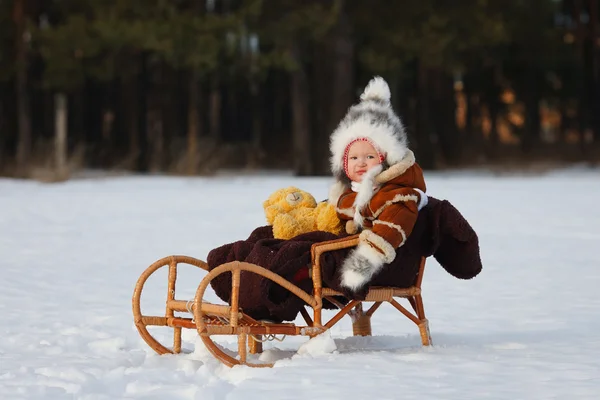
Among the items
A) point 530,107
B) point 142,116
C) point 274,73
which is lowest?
point 142,116

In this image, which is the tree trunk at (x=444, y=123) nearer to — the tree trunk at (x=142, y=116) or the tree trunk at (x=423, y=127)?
the tree trunk at (x=423, y=127)

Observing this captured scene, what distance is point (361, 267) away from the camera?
503 centimetres

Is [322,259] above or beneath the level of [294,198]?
beneath

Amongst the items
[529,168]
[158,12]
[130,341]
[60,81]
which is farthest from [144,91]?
[130,341]

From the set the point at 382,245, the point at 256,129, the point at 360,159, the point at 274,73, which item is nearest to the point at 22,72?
the point at 256,129

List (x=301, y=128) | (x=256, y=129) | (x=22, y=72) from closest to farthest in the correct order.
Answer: (x=301, y=128)
(x=22, y=72)
(x=256, y=129)

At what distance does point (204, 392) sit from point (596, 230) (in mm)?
7821

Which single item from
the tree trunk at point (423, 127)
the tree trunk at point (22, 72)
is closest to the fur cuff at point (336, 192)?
the tree trunk at point (423, 127)

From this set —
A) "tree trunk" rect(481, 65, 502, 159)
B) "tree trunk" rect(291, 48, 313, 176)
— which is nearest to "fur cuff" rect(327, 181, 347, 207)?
"tree trunk" rect(291, 48, 313, 176)

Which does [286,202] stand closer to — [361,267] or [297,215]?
[297,215]

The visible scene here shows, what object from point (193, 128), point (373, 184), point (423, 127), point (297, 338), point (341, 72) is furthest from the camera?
point (423, 127)

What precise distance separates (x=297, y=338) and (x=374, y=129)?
132 cm

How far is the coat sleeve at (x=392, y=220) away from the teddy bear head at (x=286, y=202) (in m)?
0.45

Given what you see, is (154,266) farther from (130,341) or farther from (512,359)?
(512,359)
